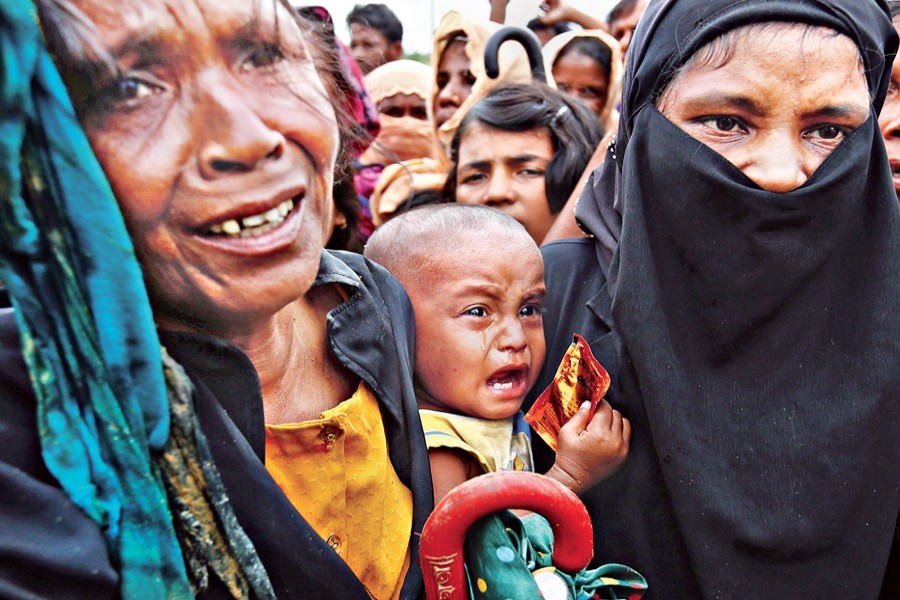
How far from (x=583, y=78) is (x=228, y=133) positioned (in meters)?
3.72

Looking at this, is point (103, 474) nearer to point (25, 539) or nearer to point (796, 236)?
point (25, 539)

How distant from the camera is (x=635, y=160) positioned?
183 cm

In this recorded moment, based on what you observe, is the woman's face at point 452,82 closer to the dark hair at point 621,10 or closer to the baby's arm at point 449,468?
the dark hair at point 621,10

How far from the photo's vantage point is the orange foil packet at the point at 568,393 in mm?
1806

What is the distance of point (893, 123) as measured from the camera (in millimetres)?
2457

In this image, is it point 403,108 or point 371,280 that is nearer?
point 371,280

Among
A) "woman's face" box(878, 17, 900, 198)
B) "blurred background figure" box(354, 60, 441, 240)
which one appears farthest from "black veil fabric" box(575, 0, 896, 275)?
"blurred background figure" box(354, 60, 441, 240)

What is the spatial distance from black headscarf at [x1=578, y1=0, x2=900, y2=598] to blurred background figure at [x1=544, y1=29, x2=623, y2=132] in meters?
2.69

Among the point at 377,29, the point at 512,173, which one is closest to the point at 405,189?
the point at 512,173

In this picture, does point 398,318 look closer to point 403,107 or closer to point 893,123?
point 893,123

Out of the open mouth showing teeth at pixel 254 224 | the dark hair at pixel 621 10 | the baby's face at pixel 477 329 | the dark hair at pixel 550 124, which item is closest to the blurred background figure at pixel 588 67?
the dark hair at pixel 621 10

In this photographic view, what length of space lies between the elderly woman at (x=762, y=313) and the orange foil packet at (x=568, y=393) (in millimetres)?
96

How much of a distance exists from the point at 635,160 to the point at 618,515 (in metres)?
0.80

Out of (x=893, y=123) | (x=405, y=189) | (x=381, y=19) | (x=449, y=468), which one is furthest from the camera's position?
(x=381, y=19)
